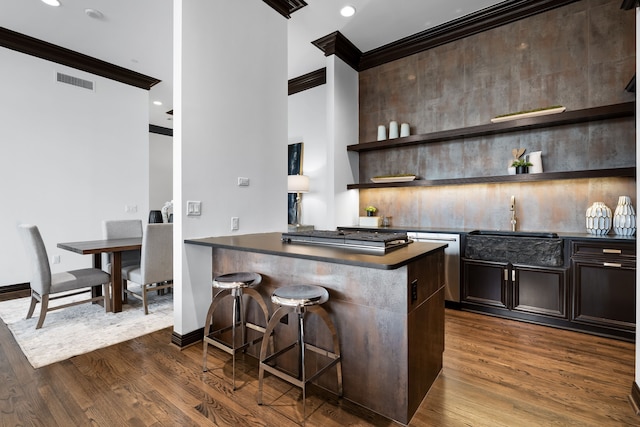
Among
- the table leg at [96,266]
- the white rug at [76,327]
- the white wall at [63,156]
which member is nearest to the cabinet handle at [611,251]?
the white rug at [76,327]

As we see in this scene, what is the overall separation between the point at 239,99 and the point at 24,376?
268cm

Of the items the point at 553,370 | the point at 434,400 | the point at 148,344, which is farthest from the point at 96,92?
the point at 553,370

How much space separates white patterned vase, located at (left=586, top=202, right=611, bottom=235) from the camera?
2883mm

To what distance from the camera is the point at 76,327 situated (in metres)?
2.90

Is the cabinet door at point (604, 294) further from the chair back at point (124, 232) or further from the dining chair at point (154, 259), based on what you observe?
the chair back at point (124, 232)

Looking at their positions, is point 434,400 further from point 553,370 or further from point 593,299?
point 593,299

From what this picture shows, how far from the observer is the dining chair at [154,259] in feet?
10.4

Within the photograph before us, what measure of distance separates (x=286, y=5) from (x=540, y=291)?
3.96m

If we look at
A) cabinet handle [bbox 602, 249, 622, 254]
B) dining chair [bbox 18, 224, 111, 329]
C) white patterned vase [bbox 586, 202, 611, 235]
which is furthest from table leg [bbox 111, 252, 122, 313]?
white patterned vase [bbox 586, 202, 611, 235]

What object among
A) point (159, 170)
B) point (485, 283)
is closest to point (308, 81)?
point (485, 283)

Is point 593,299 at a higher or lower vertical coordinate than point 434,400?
higher

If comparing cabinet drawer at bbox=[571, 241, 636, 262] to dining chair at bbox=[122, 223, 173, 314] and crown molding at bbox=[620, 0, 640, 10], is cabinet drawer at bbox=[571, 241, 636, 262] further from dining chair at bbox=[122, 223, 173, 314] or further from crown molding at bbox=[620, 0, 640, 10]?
dining chair at bbox=[122, 223, 173, 314]

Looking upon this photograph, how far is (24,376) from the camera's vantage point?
206 centimetres

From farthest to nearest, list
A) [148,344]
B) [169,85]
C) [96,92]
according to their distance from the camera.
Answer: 1. [169,85]
2. [96,92]
3. [148,344]
